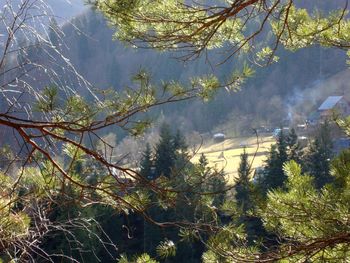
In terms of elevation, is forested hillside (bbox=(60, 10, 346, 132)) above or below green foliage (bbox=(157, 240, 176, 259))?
above

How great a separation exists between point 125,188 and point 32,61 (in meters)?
0.67

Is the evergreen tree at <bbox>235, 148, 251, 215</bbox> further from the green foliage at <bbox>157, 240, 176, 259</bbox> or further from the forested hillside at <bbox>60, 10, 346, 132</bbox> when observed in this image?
the forested hillside at <bbox>60, 10, 346, 132</bbox>

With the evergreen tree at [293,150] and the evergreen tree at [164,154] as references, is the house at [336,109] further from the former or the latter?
the evergreen tree at [164,154]

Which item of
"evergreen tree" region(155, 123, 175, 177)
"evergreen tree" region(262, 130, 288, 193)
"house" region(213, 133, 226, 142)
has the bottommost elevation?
"evergreen tree" region(262, 130, 288, 193)

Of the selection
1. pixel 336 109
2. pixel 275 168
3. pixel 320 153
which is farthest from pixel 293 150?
pixel 336 109

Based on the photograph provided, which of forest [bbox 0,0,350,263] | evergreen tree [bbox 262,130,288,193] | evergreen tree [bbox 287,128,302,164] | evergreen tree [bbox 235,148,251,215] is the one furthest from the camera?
evergreen tree [bbox 287,128,302,164]

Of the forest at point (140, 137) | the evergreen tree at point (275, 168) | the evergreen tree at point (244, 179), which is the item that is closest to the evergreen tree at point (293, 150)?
the evergreen tree at point (275, 168)

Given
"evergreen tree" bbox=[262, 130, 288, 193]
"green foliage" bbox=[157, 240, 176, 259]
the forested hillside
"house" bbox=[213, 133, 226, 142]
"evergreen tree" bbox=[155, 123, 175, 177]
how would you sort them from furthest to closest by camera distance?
1. the forested hillside
2. "house" bbox=[213, 133, 226, 142]
3. "evergreen tree" bbox=[262, 130, 288, 193]
4. "evergreen tree" bbox=[155, 123, 175, 177]
5. "green foliage" bbox=[157, 240, 176, 259]

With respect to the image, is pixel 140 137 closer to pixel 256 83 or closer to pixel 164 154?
pixel 164 154

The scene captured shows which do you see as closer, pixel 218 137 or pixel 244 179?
pixel 244 179

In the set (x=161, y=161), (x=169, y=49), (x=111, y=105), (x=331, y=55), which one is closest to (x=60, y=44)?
(x=111, y=105)

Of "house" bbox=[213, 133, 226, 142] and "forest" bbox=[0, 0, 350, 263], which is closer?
"forest" bbox=[0, 0, 350, 263]

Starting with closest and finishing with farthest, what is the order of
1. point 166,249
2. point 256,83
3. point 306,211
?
point 166,249 < point 306,211 < point 256,83

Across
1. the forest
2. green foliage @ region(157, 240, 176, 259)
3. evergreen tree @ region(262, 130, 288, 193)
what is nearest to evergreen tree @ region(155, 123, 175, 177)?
evergreen tree @ region(262, 130, 288, 193)
